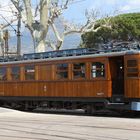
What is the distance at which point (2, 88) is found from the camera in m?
31.0

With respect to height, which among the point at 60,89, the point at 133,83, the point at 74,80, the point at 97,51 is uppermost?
the point at 97,51

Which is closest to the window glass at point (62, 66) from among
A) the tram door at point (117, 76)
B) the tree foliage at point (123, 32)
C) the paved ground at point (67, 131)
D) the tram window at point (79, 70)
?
the tram window at point (79, 70)

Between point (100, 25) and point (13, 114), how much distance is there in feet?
63.0

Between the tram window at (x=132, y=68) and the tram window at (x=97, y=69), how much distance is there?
137cm

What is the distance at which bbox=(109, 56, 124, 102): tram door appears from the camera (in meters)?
24.5

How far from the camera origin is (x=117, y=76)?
24859mm

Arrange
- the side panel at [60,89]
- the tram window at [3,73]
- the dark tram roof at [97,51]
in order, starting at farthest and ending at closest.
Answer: the tram window at [3,73] → the side panel at [60,89] → the dark tram roof at [97,51]

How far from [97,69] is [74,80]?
1.64 meters

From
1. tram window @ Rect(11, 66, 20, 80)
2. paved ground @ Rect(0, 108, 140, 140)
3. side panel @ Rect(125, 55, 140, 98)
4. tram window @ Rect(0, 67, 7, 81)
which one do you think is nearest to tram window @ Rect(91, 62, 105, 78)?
side panel @ Rect(125, 55, 140, 98)

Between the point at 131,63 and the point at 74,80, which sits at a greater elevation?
the point at 131,63

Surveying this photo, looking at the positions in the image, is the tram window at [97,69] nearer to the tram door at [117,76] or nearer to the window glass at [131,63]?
the tram door at [117,76]

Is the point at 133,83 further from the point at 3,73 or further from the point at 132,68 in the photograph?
the point at 3,73

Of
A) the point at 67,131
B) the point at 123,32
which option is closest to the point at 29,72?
the point at 67,131

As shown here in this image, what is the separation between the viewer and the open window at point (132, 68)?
921 inches
